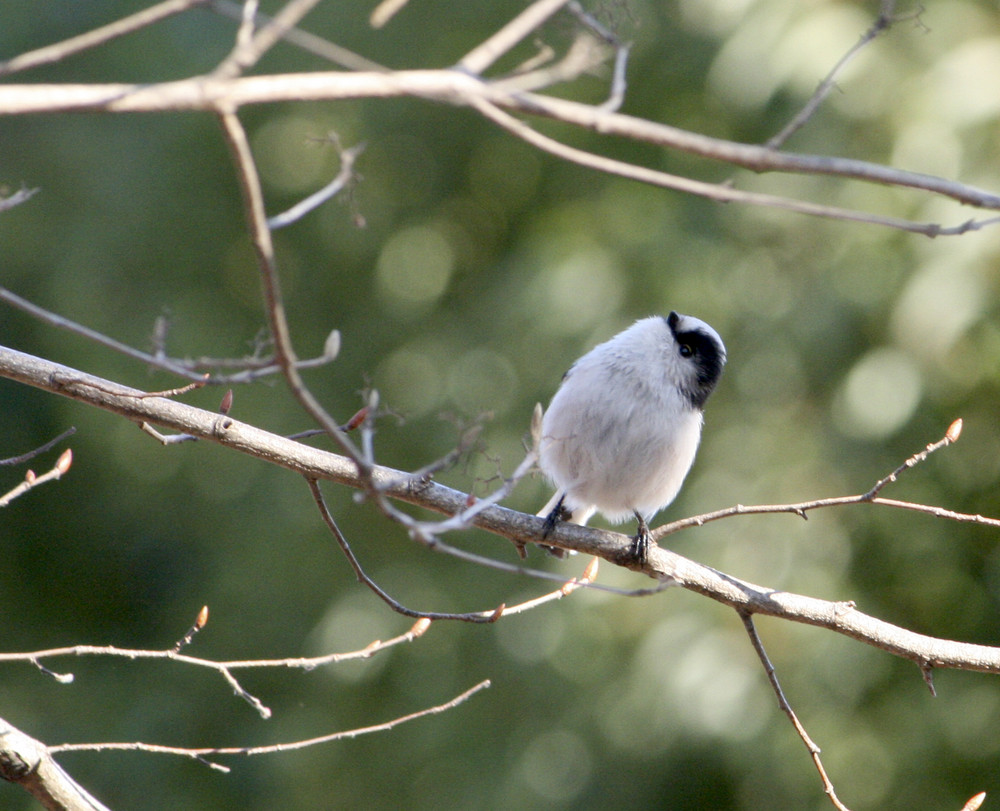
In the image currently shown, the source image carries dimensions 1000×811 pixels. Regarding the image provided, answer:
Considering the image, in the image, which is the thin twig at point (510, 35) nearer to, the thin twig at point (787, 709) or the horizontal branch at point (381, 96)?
the horizontal branch at point (381, 96)

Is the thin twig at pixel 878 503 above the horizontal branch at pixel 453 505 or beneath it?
above

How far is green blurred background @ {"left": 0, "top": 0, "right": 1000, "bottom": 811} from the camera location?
414cm

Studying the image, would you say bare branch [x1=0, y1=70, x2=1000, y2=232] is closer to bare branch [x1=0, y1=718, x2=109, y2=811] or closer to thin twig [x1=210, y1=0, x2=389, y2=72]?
thin twig [x1=210, y1=0, x2=389, y2=72]

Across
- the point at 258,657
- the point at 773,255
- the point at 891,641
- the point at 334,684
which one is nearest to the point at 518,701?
the point at 334,684

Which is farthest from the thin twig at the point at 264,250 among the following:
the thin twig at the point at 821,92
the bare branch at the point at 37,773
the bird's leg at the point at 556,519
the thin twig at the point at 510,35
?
the bird's leg at the point at 556,519

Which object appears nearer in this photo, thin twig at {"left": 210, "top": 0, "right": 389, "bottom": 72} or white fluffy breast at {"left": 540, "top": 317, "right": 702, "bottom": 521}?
thin twig at {"left": 210, "top": 0, "right": 389, "bottom": 72}

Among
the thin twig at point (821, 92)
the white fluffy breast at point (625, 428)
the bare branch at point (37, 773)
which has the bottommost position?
the bare branch at point (37, 773)

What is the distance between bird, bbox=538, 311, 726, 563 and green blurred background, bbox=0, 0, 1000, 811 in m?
0.33

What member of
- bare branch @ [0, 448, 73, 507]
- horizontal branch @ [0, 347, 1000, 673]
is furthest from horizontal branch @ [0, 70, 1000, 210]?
bare branch @ [0, 448, 73, 507]

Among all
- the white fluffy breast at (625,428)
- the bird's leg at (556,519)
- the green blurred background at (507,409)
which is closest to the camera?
the bird's leg at (556,519)

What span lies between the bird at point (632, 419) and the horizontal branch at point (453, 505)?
2.43ft

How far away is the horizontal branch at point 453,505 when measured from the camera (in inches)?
74.1

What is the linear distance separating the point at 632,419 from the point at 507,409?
1749 millimetres

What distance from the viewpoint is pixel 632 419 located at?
2936 mm
